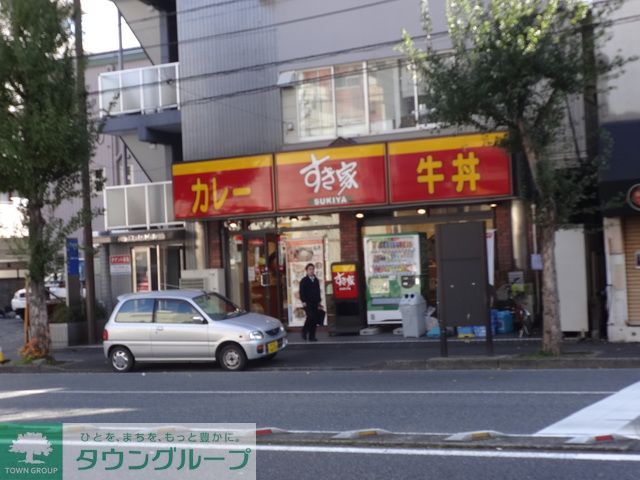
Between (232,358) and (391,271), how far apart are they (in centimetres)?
533

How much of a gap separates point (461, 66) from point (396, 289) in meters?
6.53

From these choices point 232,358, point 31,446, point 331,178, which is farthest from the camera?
point 331,178

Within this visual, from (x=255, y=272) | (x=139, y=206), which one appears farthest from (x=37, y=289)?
(x=255, y=272)

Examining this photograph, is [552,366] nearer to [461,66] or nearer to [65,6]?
[461,66]

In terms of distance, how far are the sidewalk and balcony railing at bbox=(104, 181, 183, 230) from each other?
161 inches

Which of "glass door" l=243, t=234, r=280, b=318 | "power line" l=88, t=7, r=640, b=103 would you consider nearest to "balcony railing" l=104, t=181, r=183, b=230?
"glass door" l=243, t=234, r=280, b=318

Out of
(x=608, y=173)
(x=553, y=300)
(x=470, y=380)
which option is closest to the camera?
(x=470, y=380)

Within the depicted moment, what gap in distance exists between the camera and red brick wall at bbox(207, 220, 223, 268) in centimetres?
2205

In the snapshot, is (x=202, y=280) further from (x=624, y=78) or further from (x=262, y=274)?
(x=624, y=78)

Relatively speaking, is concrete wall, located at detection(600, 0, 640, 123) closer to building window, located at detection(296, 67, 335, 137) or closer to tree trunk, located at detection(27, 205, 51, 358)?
building window, located at detection(296, 67, 335, 137)

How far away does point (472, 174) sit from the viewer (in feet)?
60.5

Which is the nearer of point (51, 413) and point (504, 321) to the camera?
point (51, 413)

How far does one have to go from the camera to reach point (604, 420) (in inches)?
352

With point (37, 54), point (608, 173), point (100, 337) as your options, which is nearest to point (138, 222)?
point (100, 337)
